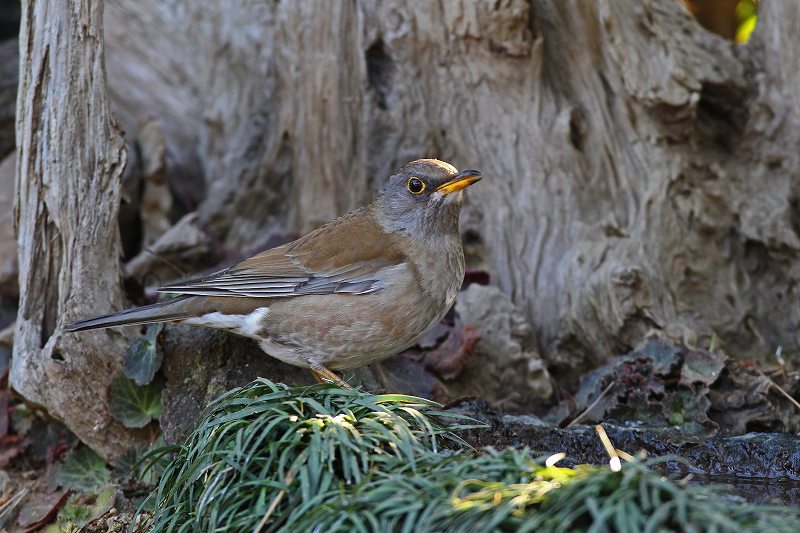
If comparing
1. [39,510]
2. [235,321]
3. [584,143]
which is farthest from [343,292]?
[584,143]

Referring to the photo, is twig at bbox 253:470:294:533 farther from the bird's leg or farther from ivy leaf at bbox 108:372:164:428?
ivy leaf at bbox 108:372:164:428

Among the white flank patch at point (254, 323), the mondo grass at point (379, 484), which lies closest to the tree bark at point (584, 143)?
the white flank patch at point (254, 323)

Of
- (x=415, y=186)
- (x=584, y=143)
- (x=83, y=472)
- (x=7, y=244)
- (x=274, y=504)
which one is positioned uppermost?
(x=584, y=143)

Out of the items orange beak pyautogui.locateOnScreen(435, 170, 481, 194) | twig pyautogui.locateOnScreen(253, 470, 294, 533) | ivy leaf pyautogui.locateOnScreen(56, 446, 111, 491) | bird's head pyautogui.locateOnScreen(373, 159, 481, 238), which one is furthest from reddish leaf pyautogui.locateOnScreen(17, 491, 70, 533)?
orange beak pyautogui.locateOnScreen(435, 170, 481, 194)

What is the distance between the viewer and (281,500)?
3.79 metres

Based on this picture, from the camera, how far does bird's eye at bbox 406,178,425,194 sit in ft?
18.6

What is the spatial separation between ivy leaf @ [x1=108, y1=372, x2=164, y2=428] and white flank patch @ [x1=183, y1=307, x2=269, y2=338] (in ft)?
1.74

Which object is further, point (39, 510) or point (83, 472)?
point (83, 472)

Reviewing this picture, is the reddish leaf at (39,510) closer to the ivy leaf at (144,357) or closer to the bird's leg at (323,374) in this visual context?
the ivy leaf at (144,357)

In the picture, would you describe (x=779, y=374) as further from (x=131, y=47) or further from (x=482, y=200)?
(x=131, y=47)

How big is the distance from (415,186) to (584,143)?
1.94m

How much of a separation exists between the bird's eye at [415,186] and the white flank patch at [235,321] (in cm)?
114

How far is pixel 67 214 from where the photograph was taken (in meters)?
5.46

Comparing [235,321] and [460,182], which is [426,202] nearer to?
[460,182]
